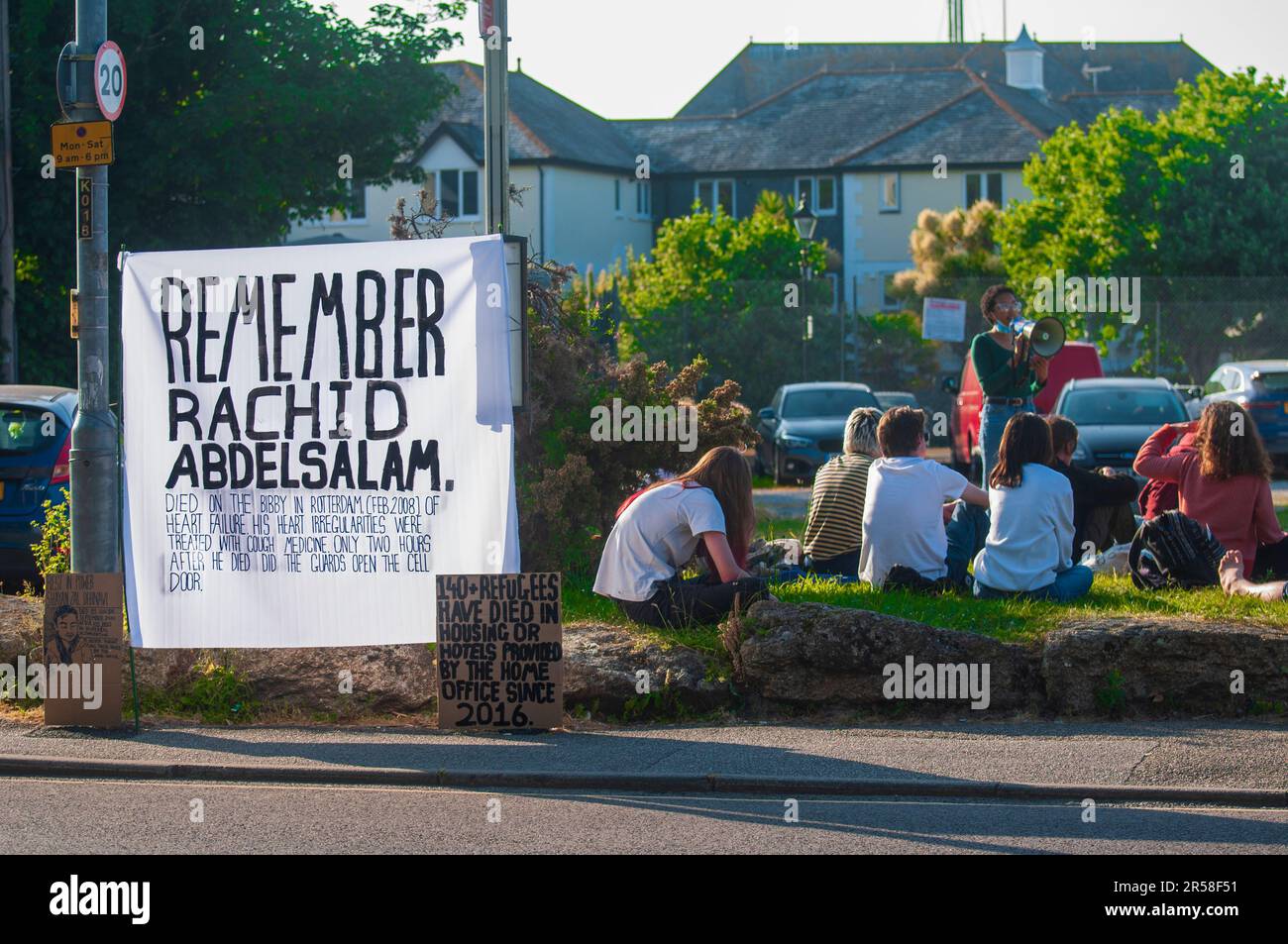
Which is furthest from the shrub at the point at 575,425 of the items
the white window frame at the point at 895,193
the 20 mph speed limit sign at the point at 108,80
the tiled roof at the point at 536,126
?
the white window frame at the point at 895,193

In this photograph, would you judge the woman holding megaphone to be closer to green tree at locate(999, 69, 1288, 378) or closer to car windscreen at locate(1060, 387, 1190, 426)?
car windscreen at locate(1060, 387, 1190, 426)

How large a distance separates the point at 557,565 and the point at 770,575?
1.72 meters

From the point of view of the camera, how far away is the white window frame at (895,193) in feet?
186

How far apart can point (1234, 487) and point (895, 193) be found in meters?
47.8

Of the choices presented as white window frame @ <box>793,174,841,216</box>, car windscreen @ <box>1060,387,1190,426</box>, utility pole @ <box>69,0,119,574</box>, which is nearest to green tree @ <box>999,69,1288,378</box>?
car windscreen @ <box>1060,387,1190,426</box>

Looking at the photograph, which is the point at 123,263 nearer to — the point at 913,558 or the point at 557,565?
the point at 557,565

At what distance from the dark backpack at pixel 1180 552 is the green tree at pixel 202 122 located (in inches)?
666

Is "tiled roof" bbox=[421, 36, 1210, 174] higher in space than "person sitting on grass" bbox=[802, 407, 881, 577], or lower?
higher

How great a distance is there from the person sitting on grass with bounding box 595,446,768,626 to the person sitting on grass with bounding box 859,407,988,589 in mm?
1054

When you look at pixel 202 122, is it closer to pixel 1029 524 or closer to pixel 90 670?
pixel 90 670

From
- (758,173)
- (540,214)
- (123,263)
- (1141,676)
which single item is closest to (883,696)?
(1141,676)

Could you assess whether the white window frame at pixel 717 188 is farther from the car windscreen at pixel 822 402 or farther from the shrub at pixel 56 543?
the shrub at pixel 56 543

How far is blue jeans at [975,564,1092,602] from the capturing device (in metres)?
9.88

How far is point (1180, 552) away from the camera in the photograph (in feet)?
33.2
